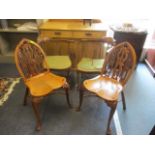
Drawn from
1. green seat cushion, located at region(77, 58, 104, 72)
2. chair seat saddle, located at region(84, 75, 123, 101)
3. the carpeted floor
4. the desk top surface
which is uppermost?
the desk top surface

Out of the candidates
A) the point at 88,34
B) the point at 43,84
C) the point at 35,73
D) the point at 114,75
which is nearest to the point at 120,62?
the point at 114,75

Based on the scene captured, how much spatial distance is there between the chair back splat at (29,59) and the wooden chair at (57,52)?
154mm

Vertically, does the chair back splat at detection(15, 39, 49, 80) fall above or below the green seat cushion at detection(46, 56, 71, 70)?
above

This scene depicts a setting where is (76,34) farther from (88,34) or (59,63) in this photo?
(59,63)

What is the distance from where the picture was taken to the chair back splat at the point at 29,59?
1.51m

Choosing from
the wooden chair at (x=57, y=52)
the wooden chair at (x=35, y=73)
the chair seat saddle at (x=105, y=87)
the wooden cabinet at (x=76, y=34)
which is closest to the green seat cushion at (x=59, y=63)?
the wooden chair at (x=57, y=52)

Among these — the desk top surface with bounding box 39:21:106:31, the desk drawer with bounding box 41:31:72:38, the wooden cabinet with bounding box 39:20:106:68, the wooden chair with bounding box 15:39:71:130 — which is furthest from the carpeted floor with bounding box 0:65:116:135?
the desk top surface with bounding box 39:21:106:31

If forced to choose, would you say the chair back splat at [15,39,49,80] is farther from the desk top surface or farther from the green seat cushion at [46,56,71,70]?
the desk top surface

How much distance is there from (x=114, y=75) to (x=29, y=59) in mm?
1005

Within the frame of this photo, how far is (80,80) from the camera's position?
7.53ft

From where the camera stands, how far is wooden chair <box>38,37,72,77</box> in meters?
1.83

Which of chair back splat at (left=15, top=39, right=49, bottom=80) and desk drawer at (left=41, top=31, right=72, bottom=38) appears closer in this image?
chair back splat at (left=15, top=39, right=49, bottom=80)

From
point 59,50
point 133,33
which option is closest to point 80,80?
point 59,50

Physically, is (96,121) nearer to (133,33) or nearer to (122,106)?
(122,106)
